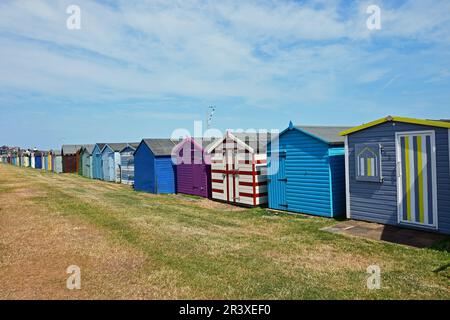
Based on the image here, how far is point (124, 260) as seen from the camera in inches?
320

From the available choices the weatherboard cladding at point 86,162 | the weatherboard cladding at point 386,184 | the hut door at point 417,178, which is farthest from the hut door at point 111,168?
the hut door at point 417,178

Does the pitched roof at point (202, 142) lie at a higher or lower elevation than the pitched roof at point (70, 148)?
lower

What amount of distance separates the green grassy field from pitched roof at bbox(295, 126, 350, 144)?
2949 mm

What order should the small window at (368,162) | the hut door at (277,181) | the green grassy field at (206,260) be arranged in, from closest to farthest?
the green grassy field at (206,260) → the small window at (368,162) → the hut door at (277,181)

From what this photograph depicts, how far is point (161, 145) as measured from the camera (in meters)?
23.8

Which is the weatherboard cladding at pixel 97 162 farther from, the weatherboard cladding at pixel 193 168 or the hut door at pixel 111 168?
the weatherboard cladding at pixel 193 168

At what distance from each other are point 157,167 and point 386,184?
589 inches

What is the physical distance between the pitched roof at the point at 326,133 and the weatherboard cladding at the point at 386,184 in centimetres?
76

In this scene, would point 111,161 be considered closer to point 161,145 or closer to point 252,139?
point 161,145

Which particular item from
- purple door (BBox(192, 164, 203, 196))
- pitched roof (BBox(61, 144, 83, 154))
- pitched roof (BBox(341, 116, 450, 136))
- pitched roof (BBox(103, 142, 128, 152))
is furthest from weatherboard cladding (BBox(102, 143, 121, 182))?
pitched roof (BBox(341, 116, 450, 136))

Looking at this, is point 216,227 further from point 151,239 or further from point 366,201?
point 366,201

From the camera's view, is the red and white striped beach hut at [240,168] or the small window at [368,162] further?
the red and white striped beach hut at [240,168]

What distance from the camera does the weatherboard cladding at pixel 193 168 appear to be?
1955 cm

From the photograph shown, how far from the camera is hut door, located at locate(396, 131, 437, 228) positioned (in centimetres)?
980
